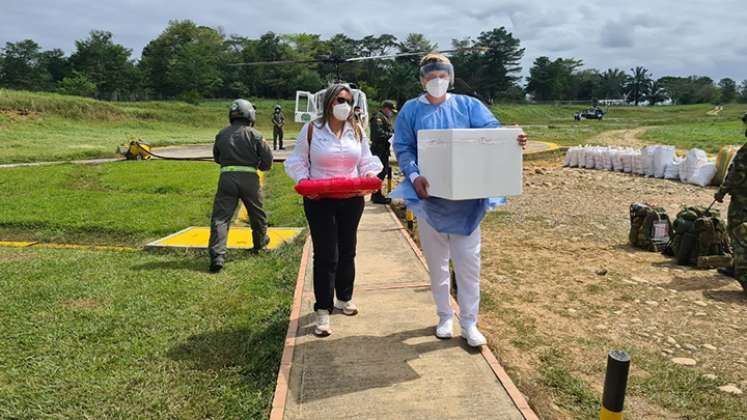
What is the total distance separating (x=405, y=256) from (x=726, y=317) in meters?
3.03

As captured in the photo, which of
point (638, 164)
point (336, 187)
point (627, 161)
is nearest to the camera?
point (336, 187)

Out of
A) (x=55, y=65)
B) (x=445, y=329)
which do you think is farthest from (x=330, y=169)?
(x=55, y=65)

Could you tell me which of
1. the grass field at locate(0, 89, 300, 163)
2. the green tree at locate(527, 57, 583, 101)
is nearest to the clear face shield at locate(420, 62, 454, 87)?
the grass field at locate(0, 89, 300, 163)

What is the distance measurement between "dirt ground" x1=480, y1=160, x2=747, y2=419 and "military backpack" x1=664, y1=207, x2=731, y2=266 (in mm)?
201

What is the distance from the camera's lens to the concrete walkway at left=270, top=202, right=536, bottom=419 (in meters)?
2.86

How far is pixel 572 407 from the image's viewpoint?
3.09 metres

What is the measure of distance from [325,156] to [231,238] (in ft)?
12.2

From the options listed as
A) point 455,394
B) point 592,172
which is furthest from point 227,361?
point 592,172

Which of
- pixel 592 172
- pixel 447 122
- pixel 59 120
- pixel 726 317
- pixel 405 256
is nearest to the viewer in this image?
pixel 447 122

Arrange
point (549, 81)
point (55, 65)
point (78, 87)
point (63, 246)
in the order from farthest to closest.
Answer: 1. point (549, 81)
2. point (55, 65)
3. point (78, 87)
4. point (63, 246)

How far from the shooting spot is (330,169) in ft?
12.1

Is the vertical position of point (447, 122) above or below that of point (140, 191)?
above

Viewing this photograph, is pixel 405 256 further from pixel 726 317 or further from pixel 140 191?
pixel 140 191

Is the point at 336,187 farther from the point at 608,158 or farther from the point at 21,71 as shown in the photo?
the point at 21,71
